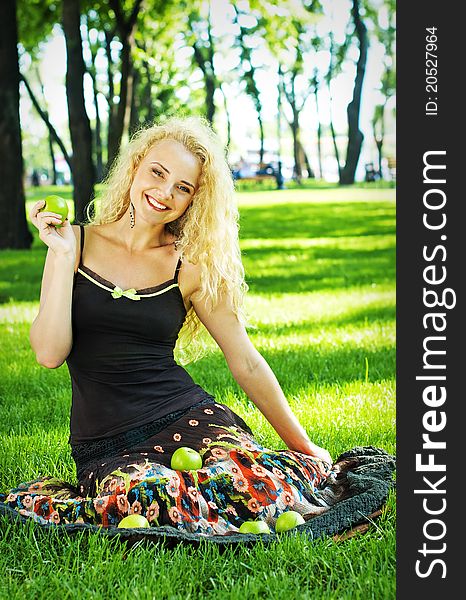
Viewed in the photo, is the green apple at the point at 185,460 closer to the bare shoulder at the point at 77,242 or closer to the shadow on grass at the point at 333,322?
the bare shoulder at the point at 77,242

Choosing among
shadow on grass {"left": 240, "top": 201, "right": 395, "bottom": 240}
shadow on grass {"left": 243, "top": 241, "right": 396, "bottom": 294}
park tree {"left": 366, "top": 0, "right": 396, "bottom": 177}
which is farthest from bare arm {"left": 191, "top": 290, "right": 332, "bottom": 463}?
park tree {"left": 366, "top": 0, "right": 396, "bottom": 177}

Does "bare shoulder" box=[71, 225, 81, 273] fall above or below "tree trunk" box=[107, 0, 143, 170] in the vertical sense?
A: below

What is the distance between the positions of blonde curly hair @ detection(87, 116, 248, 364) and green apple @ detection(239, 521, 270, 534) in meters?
0.92

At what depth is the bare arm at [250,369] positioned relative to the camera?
3.70 metres

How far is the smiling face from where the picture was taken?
3562mm

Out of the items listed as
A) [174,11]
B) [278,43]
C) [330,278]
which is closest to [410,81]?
[330,278]

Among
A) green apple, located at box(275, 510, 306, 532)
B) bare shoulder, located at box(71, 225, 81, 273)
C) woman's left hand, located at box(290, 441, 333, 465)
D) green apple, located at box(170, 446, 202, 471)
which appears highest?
bare shoulder, located at box(71, 225, 81, 273)

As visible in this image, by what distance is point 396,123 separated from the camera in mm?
2623

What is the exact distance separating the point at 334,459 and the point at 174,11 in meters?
Answer: 16.1

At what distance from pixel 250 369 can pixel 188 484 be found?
690mm

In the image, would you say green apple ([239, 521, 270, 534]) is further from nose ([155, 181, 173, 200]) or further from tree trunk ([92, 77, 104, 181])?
tree trunk ([92, 77, 104, 181])

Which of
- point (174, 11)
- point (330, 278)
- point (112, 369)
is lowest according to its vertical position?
point (330, 278)

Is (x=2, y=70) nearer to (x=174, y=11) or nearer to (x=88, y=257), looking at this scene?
(x=174, y=11)

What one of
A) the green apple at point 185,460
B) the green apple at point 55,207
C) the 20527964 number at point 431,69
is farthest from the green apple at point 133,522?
the 20527964 number at point 431,69
